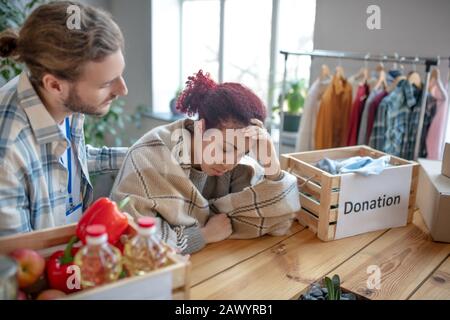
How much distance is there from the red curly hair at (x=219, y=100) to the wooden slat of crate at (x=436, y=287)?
0.60 metres

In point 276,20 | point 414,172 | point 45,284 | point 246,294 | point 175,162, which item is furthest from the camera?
point 276,20

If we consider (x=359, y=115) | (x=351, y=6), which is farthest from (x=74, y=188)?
(x=351, y=6)

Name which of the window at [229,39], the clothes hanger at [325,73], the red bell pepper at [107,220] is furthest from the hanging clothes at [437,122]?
the red bell pepper at [107,220]

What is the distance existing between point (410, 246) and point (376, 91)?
40.8 inches

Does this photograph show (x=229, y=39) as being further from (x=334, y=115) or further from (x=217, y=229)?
Result: (x=217, y=229)

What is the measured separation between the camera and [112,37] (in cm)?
105

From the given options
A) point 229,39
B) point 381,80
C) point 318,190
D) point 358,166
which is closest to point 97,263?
point 318,190

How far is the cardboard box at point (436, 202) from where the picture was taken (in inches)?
51.3

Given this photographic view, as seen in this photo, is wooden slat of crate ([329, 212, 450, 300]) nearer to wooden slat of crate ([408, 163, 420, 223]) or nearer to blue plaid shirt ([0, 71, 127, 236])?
wooden slat of crate ([408, 163, 420, 223])

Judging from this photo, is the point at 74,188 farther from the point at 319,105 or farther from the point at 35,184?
the point at 319,105

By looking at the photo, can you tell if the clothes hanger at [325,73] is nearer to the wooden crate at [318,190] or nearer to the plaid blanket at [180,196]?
the wooden crate at [318,190]

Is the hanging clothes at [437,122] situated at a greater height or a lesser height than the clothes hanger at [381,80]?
lesser

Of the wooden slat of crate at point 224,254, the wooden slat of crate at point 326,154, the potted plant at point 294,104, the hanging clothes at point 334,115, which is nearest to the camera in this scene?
the wooden slat of crate at point 224,254

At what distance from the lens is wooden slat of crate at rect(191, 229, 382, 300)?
100 centimetres
